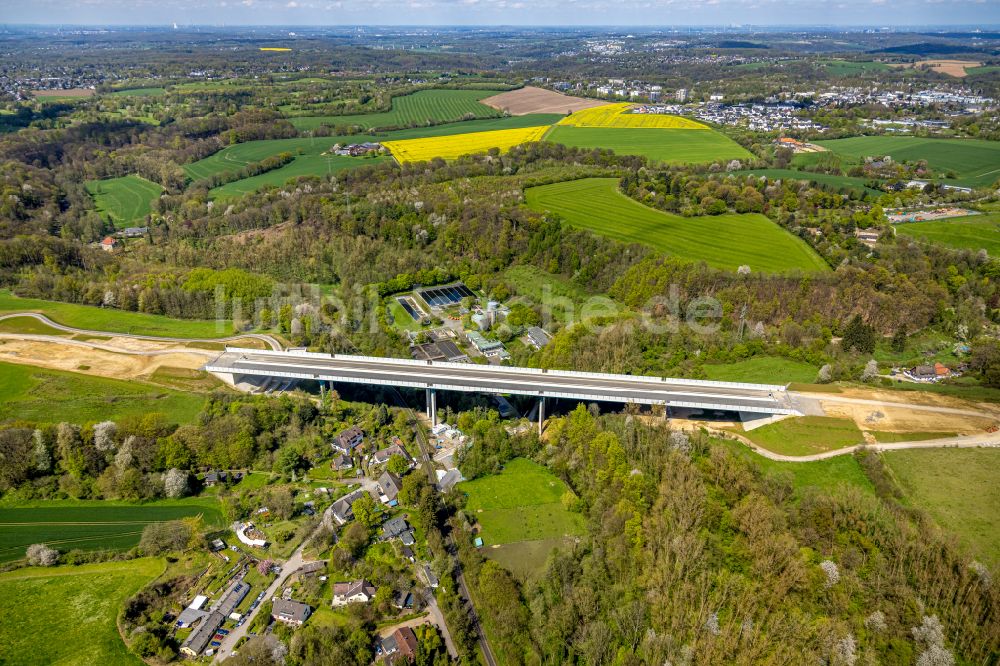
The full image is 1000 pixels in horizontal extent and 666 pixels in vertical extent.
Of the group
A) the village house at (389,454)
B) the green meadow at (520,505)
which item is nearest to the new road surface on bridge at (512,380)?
the village house at (389,454)

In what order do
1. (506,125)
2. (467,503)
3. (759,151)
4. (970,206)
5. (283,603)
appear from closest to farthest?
(283,603) < (467,503) < (970,206) < (759,151) < (506,125)

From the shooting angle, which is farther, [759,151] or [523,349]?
[759,151]

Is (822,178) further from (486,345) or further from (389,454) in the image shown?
(389,454)

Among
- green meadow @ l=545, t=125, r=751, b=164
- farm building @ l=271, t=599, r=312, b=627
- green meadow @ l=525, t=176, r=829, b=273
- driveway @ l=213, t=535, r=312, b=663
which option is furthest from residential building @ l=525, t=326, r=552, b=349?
green meadow @ l=545, t=125, r=751, b=164

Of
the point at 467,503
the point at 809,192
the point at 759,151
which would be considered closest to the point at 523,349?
the point at 467,503

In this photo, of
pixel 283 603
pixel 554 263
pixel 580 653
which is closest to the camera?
pixel 580 653

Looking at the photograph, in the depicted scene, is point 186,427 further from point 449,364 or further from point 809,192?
point 809,192
